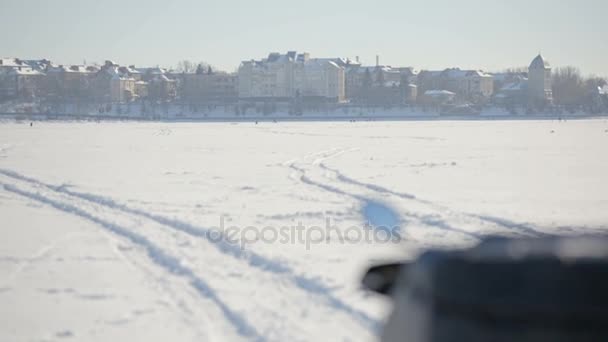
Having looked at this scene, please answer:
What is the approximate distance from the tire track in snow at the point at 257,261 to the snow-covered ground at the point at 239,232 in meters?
0.03

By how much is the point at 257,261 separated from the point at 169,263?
1088 mm

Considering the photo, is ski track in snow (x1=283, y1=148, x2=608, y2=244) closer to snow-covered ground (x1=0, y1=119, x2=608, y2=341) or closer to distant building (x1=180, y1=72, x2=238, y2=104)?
snow-covered ground (x1=0, y1=119, x2=608, y2=341)

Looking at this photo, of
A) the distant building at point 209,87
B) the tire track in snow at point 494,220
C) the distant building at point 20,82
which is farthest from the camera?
the distant building at point 20,82

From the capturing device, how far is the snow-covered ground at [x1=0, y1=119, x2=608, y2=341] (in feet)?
22.8

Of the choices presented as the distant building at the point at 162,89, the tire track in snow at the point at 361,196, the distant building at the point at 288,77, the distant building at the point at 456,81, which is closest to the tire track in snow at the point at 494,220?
the tire track in snow at the point at 361,196

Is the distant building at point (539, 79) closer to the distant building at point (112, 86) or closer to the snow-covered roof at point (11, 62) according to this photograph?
the distant building at point (112, 86)

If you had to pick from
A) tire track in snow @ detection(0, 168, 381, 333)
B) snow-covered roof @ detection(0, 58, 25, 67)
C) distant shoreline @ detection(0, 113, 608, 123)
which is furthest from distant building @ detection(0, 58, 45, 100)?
tire track in snow @ detection(0, 168, 381, 333)

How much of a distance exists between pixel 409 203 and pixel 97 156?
69.3ft

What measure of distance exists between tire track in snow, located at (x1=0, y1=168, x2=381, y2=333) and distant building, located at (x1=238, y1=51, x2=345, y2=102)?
12778 cm

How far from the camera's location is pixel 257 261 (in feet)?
31.7

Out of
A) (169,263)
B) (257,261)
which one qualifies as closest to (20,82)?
(169,263)

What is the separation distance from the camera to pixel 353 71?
15075 centimetres

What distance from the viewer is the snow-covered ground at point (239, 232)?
22.8 feet

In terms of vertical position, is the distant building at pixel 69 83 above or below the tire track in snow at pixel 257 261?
above
